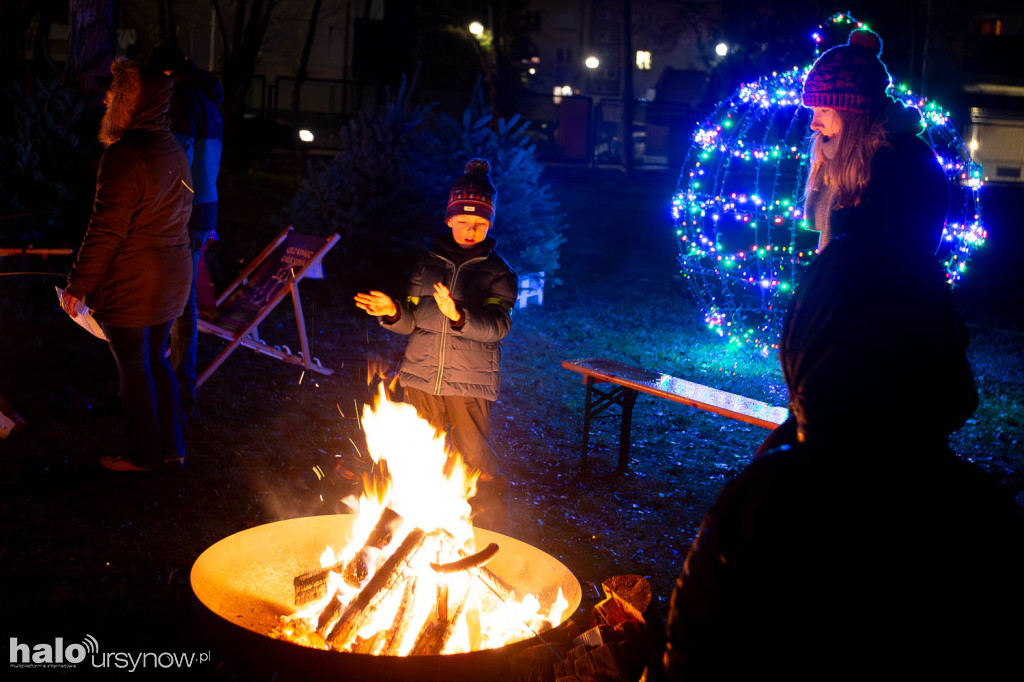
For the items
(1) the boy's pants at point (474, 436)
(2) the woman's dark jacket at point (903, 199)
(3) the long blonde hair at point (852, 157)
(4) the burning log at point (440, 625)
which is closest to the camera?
(2) the woman's dark jacket at point (903, 199)

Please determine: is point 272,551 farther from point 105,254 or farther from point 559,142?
point 559,142

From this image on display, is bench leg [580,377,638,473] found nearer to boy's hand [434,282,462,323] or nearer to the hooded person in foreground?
boy's hand [434,282,462,323]

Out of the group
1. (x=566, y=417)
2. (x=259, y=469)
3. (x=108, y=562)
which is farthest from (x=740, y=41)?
(x=108, y=562)

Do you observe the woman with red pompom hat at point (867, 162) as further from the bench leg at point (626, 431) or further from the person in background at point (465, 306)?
the bench leg at point (626, 431)

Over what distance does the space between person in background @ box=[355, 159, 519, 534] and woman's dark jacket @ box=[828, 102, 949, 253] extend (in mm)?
1979

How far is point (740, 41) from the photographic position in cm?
1928

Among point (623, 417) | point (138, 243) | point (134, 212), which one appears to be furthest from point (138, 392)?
point (623, 417)

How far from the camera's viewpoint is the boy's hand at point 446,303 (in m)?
3.58

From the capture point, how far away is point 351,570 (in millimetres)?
2969

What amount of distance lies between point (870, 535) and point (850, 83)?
3.98 feet

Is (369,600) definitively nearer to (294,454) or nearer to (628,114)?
(294,454)

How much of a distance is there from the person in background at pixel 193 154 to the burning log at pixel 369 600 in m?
3.10

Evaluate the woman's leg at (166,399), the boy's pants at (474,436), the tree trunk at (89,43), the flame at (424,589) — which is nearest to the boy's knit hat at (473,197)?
the boy's pants at (474,436)

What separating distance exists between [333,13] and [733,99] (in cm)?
2404
